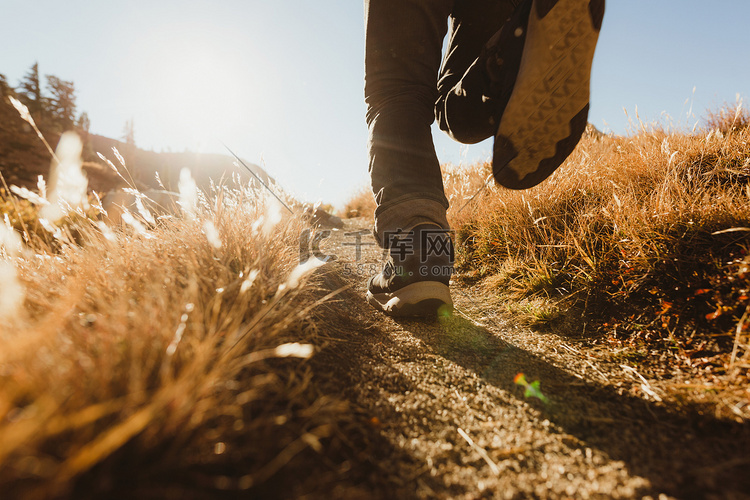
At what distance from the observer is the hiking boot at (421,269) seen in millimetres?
1102

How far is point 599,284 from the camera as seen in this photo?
3.98 ft

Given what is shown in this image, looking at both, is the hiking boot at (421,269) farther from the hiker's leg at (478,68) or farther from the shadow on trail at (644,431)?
the hiker's leg at (478,68)

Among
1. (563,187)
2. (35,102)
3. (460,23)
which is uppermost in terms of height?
(35,102)

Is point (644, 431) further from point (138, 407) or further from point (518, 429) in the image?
point (138, 407)

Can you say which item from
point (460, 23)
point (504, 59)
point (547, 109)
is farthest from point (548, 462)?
point (460, 23)

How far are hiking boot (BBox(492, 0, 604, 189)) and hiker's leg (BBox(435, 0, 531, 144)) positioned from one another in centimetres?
6

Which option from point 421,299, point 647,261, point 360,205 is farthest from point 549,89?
point 360,205

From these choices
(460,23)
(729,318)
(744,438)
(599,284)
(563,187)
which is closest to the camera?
(744,438)

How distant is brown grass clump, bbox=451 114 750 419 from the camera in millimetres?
831

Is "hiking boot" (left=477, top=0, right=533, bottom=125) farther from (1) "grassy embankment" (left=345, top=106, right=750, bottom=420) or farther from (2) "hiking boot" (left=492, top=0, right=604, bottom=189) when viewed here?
(1) "grassy embankment" (left=345, top=106, right=750, bottom=420)

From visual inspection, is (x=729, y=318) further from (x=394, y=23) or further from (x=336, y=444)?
(x=394, y=23)

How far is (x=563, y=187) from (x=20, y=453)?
2.32 m

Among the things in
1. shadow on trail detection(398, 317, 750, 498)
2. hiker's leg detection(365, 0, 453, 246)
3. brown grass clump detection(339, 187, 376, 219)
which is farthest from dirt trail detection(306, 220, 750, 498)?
brown grass clump detection(339, 187, 376, 219)

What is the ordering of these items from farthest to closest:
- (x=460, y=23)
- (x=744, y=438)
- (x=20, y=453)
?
(x=460, y=23) → (x=744, y=438) → (x=20, y=453)
